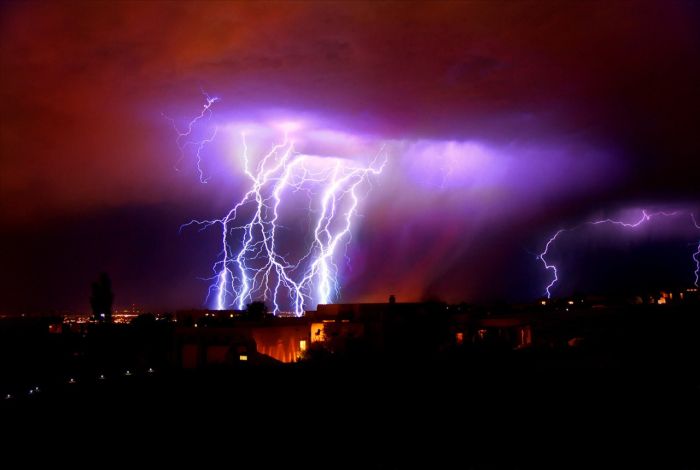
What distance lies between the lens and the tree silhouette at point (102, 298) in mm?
42375

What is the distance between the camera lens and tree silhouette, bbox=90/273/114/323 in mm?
42375

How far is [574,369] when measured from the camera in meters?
11.1

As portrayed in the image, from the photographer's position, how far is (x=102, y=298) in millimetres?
42375

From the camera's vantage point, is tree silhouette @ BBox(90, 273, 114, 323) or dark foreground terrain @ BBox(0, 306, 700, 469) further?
tree silhouette @ BBox(90, 273, 114, 323)

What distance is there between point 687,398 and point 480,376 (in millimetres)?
3169

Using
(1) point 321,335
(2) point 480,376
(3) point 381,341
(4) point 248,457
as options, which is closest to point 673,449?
(2) point 480,376

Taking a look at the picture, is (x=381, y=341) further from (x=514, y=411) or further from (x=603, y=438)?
(x=603, y=438)

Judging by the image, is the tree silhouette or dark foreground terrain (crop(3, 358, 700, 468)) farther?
the tree silhouette

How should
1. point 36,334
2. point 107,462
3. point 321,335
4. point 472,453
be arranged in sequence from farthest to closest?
point 36,334
point 321,335
point 472,453
point 107,462

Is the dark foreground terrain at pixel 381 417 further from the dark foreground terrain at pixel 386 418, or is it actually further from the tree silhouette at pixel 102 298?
the tree silhouette at pixel 102 298

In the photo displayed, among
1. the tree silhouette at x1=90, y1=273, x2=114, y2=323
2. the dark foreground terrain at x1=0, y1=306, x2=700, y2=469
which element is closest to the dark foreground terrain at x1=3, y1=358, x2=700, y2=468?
the dark foreground terrain at x1=0, y1=306, x2=700, y2=469

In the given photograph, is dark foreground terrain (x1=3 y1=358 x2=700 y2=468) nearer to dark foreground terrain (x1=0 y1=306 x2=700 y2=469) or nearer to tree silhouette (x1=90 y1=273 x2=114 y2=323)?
dark foreground terrain (x1=0 y1=306 x2=700 y2=469)

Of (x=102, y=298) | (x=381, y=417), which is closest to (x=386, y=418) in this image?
(x=381, y=417)

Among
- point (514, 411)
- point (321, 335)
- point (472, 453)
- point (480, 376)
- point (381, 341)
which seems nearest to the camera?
point (472, 453)
